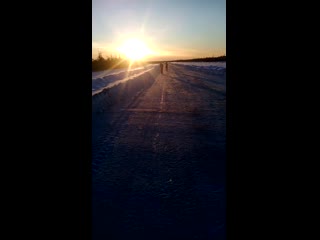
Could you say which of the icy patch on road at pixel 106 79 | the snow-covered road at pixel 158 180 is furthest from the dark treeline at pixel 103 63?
the snow-covered road at pixel 158 180

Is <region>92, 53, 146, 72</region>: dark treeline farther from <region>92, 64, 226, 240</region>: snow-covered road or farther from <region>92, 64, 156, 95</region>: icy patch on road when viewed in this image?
<region>92, 64, 226, 240</region>: snow-covered road

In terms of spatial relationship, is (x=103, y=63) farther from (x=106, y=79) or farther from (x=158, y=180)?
(x=158, y=180)

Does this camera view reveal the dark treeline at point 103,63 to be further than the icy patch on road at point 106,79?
Yes

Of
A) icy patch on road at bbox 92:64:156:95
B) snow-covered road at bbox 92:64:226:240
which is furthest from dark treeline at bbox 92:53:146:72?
snow-covered road at bbox 92:64:226:240

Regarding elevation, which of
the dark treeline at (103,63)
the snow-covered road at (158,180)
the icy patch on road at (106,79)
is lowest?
the snow-covered road at (158,180)

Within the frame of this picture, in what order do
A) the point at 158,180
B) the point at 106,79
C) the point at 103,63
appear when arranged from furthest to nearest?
the point at 103,63
the point at 106,79
the point at 158,180

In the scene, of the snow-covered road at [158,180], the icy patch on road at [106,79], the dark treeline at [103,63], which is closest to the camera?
the snow-covered road at [158,180]

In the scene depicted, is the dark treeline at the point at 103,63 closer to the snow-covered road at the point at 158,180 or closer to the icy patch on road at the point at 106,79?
the icy patch on road at the point at 106,79

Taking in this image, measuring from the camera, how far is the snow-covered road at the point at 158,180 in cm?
368

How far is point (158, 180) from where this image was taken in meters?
4.97

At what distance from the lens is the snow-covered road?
12.1 feet

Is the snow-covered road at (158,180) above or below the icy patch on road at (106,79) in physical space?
below

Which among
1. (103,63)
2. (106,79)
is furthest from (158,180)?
(103,63)
